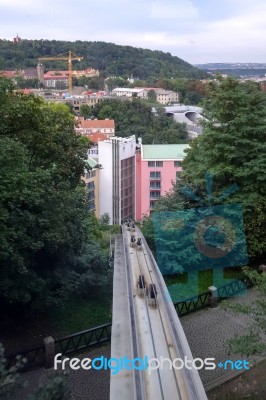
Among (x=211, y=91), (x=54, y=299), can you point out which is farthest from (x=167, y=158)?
(x=54, y=299)

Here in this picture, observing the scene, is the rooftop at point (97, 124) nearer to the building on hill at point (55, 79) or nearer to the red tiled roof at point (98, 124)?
the red tiled roof at point (98, 124)

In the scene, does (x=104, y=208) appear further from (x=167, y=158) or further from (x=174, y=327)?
(x=174, y=327)

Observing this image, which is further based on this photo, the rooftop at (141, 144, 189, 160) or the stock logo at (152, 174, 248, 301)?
the rooftop at (141, 144, 189, 160)

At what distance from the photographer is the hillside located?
86175 millimetres

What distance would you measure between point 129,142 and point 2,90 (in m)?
18.4

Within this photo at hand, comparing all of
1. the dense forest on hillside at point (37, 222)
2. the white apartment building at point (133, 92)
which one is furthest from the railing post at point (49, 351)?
the white apartment building at point (133, 92)

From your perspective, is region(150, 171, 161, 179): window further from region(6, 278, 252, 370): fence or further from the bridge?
the bridge

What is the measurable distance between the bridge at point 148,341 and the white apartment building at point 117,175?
19601mm

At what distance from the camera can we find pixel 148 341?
13.1 ft

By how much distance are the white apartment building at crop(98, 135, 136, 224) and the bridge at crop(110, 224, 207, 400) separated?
64.3ft

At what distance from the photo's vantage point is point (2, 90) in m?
7.16

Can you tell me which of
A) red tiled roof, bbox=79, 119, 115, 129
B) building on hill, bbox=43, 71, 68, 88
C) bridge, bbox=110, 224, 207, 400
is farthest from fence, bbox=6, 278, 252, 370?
building on hill, bbox=43, 71, 68, 88

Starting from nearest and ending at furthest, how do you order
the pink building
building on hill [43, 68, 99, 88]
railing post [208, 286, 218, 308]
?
railing post [208, 286, 218, 308] → the pink building → building on hill [43, 68, 99, 88]

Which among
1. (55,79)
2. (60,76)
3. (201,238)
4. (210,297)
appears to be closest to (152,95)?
(55,79)
